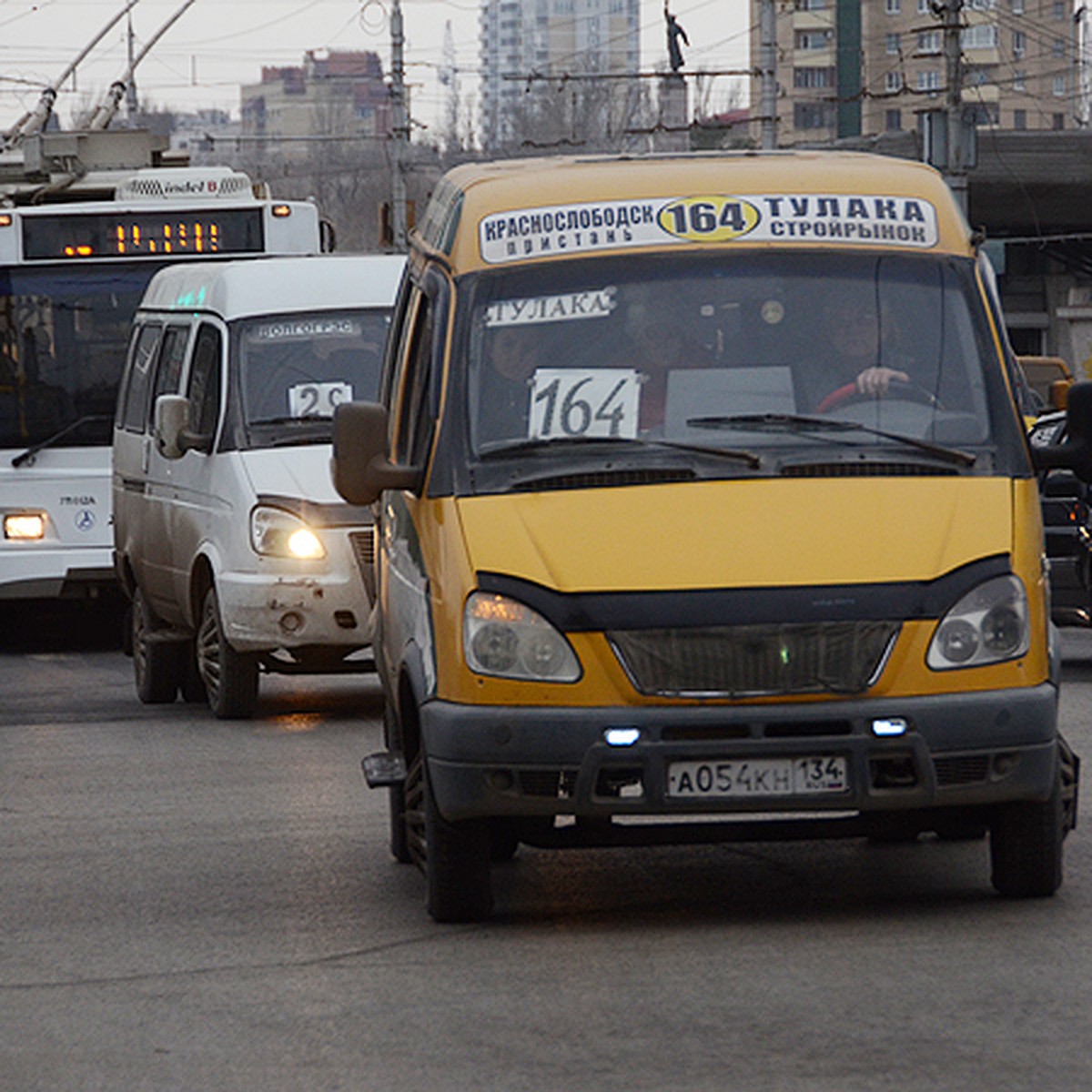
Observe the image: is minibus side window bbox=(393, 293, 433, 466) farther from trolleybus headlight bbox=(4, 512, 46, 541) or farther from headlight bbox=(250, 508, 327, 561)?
trolleybus headlight bbox=(4, 512, 46, 541)

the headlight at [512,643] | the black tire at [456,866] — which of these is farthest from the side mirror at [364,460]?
the black tire at [456,866]

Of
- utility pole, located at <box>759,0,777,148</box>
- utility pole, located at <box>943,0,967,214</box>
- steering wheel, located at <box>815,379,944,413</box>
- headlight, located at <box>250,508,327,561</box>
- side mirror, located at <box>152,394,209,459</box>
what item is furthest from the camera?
utility pole, located at <box>759,0,777,148</box>

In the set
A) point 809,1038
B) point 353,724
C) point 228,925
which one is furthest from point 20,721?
point 809,1038

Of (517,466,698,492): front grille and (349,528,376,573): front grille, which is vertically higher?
(517,466,698,492): front grille

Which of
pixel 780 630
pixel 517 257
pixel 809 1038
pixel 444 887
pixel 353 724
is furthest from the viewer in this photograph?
pixel 353 724

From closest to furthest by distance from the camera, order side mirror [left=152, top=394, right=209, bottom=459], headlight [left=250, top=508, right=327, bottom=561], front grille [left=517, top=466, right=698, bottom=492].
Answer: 1. front grille [left=517, top=466, right=698, bottom=492]
2. headlight [left=250, top=508, right=327, bottom=561]
3. side mirror [left=152, top=394, right=209, bottom=459]

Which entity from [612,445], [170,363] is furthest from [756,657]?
[170,363]

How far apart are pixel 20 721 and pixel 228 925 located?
23.4 feet

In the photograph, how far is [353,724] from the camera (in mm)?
14180

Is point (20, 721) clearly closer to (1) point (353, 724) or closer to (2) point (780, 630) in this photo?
(1) point (353, 724)

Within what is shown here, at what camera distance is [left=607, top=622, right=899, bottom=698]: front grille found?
733 centimetres

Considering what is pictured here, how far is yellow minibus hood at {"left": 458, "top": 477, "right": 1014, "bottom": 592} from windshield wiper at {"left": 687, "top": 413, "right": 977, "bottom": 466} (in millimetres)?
229

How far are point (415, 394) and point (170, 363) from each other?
7136 millimetres

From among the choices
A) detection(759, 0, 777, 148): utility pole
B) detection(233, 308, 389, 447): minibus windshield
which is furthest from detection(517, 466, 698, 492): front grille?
detection(759, 0, 777, 148): utility pole
